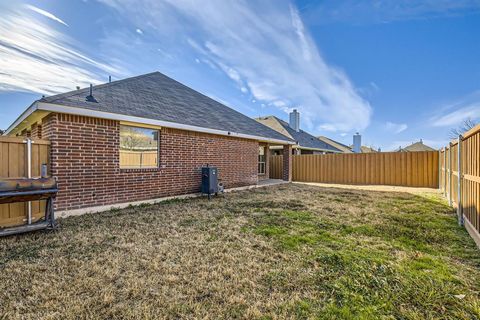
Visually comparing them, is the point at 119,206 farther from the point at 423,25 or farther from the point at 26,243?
the point at 423,25

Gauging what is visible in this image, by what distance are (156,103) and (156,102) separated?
143mm

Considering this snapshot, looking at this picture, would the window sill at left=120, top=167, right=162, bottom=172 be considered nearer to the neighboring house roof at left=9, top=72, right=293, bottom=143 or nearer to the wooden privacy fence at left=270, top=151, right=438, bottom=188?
the neighboring house roof at left=9, top=72, right=293, bottom=143

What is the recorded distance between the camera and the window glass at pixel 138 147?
6903 millimetres

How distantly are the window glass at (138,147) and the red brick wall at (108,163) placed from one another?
0.64 ft

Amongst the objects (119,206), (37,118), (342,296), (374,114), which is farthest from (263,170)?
(374,114)

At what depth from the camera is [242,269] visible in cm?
308

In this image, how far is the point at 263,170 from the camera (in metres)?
15.0

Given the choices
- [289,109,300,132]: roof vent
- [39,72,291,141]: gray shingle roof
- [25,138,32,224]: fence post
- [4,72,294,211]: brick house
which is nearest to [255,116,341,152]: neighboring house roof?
[289,109,300,132]: roof vent

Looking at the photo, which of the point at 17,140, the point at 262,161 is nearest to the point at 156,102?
the point at 17,140

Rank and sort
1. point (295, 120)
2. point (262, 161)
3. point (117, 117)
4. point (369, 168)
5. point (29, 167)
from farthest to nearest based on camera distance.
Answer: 1. point (295, 120)
2. point (262, 161)
3. point (369, 168)
4. point (117, 117)
5. point (29, 167)

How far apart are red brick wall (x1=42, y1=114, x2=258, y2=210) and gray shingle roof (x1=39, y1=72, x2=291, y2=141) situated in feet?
1.59

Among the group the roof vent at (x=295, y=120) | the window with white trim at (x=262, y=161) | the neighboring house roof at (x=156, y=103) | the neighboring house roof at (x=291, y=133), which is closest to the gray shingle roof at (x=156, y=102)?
the neighboring house roof at (x=156, y=103)

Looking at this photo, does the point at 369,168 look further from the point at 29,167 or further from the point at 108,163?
the point at 29,167

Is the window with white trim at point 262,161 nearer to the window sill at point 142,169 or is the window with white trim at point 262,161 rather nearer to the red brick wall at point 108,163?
the red brick wall at point 108,163
